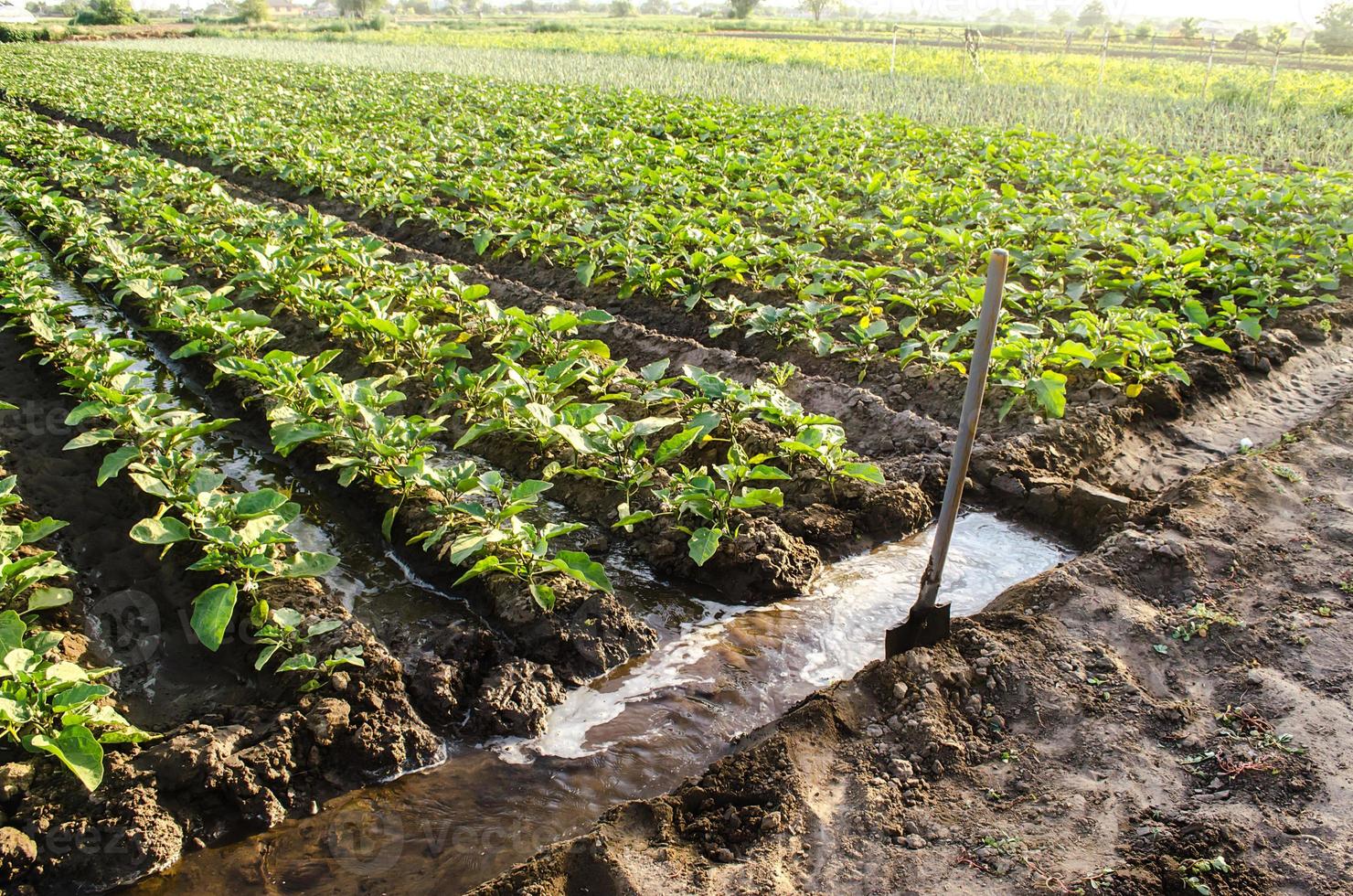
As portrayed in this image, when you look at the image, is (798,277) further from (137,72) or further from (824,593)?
(137,72)

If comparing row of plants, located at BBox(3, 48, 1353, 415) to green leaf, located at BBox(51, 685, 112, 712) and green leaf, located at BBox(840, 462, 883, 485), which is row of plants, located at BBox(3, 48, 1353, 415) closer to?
green leaf, located at BBox(840, 462, 883, 485)

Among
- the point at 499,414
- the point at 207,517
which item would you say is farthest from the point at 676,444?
the point at 207,517

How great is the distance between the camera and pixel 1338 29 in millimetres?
31203

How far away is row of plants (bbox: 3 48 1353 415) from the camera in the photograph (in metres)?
5.71

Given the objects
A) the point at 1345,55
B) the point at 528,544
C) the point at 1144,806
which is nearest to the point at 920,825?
the point at 1144,806

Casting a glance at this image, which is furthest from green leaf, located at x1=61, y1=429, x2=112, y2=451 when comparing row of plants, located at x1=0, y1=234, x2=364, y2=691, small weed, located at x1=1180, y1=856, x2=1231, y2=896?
small weed, located at x1=1180, y1=856, x2=1231, y2=896

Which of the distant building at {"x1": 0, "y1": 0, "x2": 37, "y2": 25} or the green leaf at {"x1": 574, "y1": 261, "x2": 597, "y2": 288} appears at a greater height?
the distant building at {"x1": 0, "y1": 0, "x2": 37, "y2": 25}

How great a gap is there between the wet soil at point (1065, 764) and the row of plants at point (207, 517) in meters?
1.30

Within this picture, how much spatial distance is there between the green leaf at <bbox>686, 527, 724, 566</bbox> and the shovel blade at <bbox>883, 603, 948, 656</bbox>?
81 centimetres

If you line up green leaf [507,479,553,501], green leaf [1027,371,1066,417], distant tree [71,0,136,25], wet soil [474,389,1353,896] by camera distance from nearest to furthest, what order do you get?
wet soil [474,389,1353,896] < green leaf [507,479,553,501] < green leaf [1027,371,1066,417] < distant tree [71,0,136,25]

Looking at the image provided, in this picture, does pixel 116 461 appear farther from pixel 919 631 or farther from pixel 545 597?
pixel 919 631

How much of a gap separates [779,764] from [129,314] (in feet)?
21.5

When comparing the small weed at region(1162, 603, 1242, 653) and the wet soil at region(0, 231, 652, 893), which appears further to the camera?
the small weed at region(1162, 603, 1242, 653)

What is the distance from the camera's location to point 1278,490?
4141 millimetres
